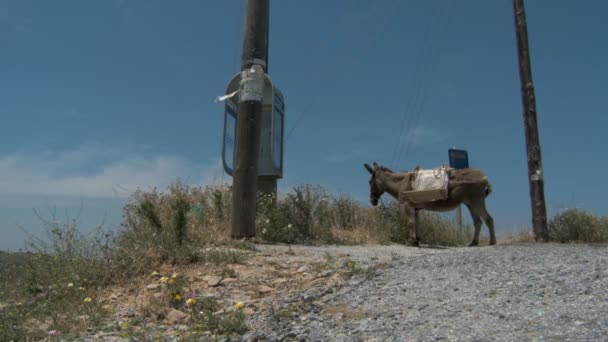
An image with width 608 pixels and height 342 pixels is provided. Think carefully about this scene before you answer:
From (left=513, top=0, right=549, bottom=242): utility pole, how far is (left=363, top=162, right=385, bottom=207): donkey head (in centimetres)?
317

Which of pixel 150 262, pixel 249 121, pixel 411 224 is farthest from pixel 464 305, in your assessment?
pixel 411 224

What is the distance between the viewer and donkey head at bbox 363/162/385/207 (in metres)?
11.8

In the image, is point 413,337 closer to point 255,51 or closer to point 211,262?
point 211,262

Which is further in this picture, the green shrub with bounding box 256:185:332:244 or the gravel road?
the green shrub with bounding box 256:185:332:244

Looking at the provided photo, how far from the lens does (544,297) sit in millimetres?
3693

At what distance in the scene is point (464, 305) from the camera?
11.8 feet

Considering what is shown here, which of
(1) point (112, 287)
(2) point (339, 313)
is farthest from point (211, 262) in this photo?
(2) point (339, 313)

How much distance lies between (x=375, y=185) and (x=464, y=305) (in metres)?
8.31

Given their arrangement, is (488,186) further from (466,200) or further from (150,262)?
(150,262)

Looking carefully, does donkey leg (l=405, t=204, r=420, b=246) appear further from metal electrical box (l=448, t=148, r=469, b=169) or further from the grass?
metal electrical box (l=448, t=148, r=469, b=169)

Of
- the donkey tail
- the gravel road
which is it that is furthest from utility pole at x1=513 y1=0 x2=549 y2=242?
the gravel road

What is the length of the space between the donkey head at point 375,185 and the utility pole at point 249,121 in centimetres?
413

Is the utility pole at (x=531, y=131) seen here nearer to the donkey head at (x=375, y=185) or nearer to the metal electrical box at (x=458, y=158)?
the metal electrical box at (x=458, y=158)

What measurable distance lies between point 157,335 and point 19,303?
223cm
